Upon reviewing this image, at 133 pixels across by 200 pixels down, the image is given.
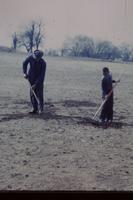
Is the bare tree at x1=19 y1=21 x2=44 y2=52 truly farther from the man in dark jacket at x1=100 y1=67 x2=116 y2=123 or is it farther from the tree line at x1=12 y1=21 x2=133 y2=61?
the man in dark jacket at x1=100 y1=67 x2=116 y2=123

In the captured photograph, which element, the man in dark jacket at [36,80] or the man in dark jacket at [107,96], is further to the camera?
the man in dark jacket at [36,80]

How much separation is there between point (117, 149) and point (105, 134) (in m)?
0.50

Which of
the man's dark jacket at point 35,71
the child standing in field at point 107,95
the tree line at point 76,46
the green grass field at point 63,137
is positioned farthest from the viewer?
the man's dark jacket at point 35,71

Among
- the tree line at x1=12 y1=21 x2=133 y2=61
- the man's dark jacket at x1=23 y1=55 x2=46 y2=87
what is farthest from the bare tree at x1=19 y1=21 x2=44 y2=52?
the man's dark jacket at x1=23 y1=55 x2=46 y2=87

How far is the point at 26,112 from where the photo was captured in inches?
195

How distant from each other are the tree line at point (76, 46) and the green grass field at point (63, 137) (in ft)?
0.49

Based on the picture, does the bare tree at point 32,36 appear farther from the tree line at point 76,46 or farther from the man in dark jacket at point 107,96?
the man in dark jacket at point 107,96

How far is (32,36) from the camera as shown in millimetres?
3506

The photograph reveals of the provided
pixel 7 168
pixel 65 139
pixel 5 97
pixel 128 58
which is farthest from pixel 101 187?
pixel 5 97

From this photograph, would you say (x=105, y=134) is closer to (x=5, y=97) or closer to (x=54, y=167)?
(x=54, y=167)

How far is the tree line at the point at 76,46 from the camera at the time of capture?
3.51 metres

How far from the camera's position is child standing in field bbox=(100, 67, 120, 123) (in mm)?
4539

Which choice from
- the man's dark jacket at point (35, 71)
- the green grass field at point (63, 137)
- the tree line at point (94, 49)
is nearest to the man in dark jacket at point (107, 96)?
the green grass field at point (63, 137)

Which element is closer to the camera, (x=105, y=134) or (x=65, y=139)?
(x=65, y=139)
